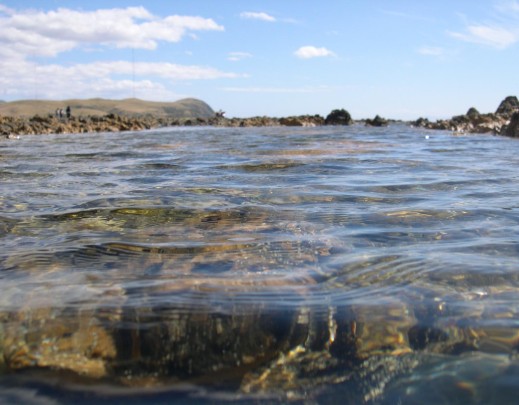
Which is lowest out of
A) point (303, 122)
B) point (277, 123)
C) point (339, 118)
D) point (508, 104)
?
point (277, 123)

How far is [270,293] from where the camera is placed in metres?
2.13

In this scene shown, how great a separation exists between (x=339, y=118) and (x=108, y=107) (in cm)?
3760

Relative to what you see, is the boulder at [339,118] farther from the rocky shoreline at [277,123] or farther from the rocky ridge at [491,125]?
the rocky ridge at [491,125]

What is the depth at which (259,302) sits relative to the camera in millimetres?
2031

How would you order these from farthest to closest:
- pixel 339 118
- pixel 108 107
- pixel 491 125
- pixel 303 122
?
pixel 108 107 < pixel 339 118 < pixel 303 122 < pixel 491 125

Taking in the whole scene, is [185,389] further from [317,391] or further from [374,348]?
[374,348]

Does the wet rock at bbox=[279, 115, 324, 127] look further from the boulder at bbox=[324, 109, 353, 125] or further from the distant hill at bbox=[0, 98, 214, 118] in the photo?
the distant hill at bbox=[0, 98, 214, 118]

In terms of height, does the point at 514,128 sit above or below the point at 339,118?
below

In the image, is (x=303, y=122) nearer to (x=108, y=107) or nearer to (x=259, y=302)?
(x=259, y=302)

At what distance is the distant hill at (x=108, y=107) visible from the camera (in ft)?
168

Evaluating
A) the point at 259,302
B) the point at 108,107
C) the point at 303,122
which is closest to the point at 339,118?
the point at 303,122

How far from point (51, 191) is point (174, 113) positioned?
71.1m

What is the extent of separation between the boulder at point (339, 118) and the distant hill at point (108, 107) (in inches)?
1006

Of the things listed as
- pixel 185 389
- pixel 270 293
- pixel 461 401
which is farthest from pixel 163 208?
pixel 461 401
